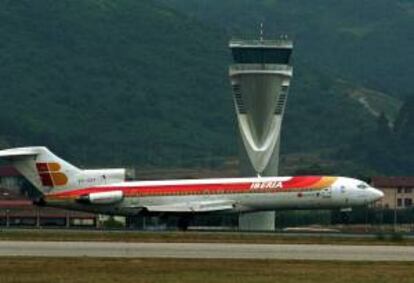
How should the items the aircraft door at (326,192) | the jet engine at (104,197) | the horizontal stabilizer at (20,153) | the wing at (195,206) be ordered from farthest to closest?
the horizontal stabilizer at (20,153), the jet engine at (104,197), the wing at (195,206), the aircraft door at (326,192)

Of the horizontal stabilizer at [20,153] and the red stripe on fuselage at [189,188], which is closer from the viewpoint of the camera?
the red stripe on fuselage at [189,188]

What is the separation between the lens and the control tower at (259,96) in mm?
170000

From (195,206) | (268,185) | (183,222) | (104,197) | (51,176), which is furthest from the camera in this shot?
(51,176)

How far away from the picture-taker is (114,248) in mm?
92188

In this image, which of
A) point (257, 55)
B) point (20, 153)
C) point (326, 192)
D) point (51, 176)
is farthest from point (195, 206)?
point (257, 55)

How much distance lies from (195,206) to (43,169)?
506 inches

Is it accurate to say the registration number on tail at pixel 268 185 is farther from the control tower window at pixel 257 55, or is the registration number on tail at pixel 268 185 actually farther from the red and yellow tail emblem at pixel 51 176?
the control tower window at pixel 257 55

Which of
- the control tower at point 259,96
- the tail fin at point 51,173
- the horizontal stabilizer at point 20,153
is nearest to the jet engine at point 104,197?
the tail fin at point 51,173

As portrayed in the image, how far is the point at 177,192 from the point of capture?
429 ft

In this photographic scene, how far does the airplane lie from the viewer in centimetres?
12731

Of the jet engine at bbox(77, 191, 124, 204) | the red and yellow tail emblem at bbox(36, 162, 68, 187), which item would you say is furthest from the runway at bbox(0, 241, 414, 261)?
the red and yellow tail emblem at bbox(36, 162, 68, 187)

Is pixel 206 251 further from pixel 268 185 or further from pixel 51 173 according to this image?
pixel 51 173

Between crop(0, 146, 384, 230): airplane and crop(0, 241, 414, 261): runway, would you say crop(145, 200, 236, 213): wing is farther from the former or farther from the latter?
crop(0, 241, 414, 261): runway

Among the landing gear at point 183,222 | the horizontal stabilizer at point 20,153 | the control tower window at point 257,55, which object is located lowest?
the landing gear at point 183,222
